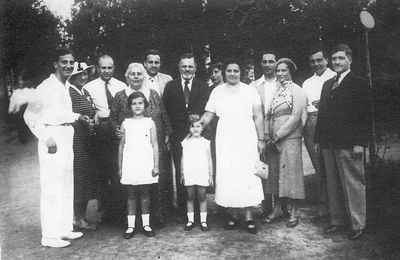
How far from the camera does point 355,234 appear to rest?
436 cm

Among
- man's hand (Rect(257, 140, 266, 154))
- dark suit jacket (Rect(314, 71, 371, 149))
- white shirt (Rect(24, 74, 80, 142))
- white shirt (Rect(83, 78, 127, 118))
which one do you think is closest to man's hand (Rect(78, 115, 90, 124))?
white shirt (Rect(24, 74, 80, 142))

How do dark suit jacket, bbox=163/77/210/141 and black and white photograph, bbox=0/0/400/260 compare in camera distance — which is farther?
dark suit jacket, bbox=163/77/210/141

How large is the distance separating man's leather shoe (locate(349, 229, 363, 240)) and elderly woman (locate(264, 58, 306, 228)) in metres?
0.69

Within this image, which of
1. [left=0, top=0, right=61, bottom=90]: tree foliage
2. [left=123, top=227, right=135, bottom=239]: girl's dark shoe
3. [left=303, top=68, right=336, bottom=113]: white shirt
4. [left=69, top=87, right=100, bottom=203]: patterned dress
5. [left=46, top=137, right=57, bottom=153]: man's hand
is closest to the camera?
[left=46, top=137, right=57, bottom=153]: man's hand

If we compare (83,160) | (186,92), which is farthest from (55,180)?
(186,92)

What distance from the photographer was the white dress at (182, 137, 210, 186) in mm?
4793

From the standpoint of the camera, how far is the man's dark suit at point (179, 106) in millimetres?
5137

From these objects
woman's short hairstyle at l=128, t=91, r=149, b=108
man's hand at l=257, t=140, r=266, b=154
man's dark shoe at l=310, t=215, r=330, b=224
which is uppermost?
woman's short hairstyle at l=128, t=91, r=149, b=108

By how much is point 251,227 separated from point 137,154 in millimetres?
1573

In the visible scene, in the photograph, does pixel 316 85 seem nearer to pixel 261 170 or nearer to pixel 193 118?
pixel 261 170

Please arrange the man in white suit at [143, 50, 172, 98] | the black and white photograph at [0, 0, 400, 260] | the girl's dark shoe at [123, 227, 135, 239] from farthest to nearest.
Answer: the man in white suit at [143, 50, 172, 98], the girl's dark shoe at [123, 227, 135, 239], the black and white photograph at [0, 0, 400, 260]

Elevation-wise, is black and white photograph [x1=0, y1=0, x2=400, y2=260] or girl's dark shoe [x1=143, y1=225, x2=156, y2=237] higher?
black and white photograph [x1=0, y1=0, x2=400, y2=260]

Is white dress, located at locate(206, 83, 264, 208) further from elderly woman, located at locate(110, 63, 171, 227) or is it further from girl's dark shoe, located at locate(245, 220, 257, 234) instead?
elderly woman, located at locate(110, 63, 171, 227)

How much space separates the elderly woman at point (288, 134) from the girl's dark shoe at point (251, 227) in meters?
0.38
